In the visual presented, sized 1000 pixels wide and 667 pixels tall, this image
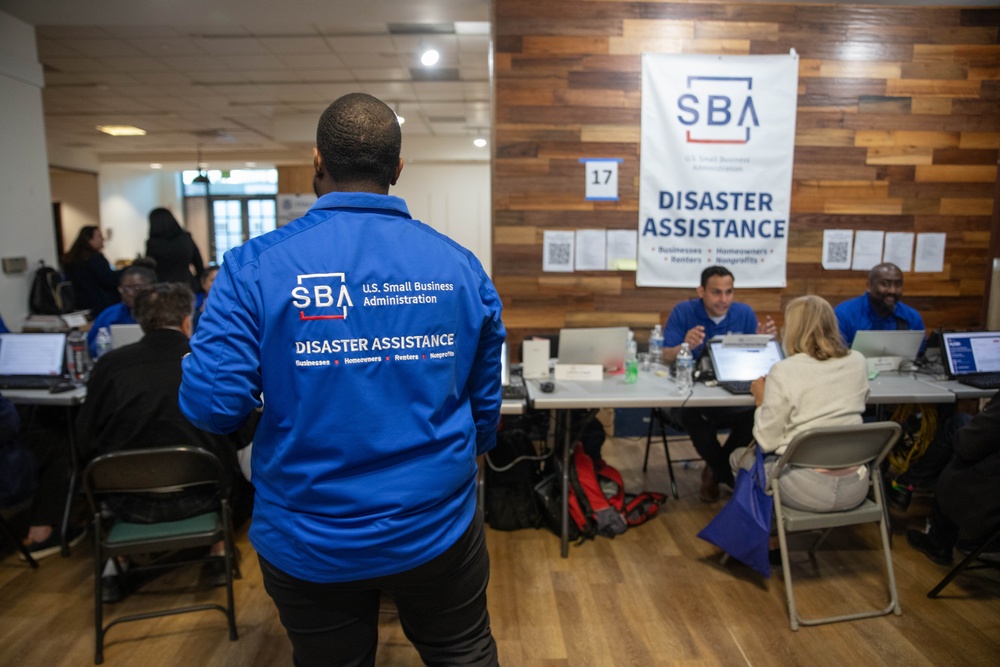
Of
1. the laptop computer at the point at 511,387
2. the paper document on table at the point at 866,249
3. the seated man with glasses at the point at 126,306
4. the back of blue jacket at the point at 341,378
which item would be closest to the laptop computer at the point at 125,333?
the seated man with glasses at the point at 126,306

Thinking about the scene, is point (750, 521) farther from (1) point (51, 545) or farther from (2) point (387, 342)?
(1) point (51, 545)

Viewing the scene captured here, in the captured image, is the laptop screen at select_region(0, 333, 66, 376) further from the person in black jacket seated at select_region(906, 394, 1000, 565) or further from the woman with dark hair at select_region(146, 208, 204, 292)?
the person in black jacket seated at select_region(906, 394, 1000, 565)

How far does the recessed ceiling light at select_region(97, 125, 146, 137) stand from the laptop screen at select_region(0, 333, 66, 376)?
289 inches

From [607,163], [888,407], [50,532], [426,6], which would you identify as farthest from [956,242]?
[50,532]

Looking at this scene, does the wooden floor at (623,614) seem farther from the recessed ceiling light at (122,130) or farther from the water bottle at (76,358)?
the recessed ceiling light at (122,130)

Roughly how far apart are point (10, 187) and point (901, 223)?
19.8 ft

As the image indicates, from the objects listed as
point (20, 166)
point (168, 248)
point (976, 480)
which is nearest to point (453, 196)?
point (168, 248)

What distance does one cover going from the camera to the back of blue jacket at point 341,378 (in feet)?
3.40

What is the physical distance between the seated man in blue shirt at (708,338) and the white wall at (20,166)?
442 centimetres

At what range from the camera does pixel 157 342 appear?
2420 millimetres

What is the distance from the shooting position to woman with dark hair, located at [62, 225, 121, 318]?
211 inches

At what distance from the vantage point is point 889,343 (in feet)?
11.5

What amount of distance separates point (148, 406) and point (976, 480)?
3.07 m

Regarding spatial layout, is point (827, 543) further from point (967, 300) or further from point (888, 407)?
point (967, 300)
